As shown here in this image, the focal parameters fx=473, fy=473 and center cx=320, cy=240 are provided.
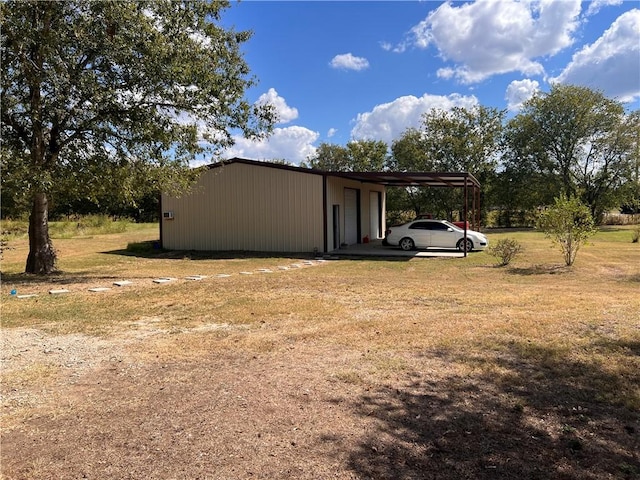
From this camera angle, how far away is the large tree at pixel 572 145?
115 ft

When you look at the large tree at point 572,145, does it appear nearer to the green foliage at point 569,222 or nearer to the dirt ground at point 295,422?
the green foliage at point 569,222

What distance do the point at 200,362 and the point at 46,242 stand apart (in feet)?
30.1

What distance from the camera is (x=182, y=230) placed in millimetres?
19781

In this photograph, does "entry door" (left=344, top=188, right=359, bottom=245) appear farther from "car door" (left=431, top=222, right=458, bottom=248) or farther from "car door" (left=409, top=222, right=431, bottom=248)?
"car door" (left=431, top=222, right=458, bottom=248)

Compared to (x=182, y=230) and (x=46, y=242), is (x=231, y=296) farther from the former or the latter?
(x=182, y=230)

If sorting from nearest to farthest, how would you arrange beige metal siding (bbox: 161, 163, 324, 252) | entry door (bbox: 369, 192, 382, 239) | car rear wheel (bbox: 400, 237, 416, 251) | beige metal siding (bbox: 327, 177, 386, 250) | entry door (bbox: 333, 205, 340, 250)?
beige metal siding (bbox: 161, 163, 324, 252)
beige metal siding (bbox: 327, 177, 386, 250)
car rear wheel (bbox: 400, 237, 416, 251)
entry door (bbox: 333, 205, 340, 250)
entry door (bbox: 369, 192, 382, 239)

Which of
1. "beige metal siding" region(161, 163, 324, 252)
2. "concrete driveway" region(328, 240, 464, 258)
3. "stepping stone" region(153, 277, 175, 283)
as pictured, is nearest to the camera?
"stepping stone" region(153, 277, 175, 283)

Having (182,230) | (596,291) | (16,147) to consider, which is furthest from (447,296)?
(182,230)

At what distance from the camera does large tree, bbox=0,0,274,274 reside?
32.0 ft

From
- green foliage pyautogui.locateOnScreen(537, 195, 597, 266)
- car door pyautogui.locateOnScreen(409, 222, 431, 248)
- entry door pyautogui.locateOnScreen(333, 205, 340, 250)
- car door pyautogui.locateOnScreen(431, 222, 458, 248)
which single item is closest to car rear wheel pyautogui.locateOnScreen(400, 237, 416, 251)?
car door pyautogui.locateOnScreen(409, 222, 431, 248)

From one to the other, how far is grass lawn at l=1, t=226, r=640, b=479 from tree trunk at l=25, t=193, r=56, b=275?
3800 mm

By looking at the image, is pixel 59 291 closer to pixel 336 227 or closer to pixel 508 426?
pixel 508 426

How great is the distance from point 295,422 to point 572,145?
39.2 m

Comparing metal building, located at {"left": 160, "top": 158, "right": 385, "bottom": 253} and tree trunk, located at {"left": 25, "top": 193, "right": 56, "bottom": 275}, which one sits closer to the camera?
tree trunk, located at {"left": 25, "top": 193, "right": 56, "bottom": 275}
